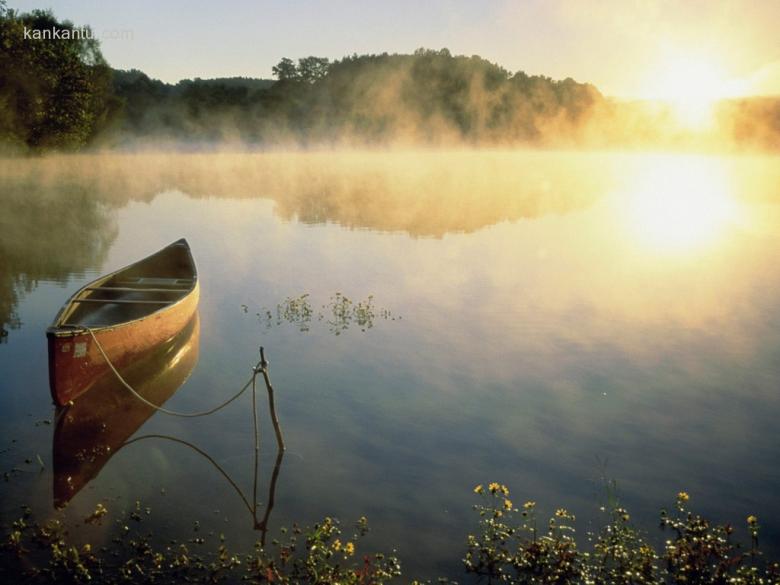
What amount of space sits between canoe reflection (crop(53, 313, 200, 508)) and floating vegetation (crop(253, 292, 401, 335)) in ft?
9.88

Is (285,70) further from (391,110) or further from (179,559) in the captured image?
(179,559)

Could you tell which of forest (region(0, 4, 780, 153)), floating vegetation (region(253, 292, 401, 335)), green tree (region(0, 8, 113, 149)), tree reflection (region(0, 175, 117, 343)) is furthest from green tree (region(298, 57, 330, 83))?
floating vegetation (region(253, 292, 401, 335))

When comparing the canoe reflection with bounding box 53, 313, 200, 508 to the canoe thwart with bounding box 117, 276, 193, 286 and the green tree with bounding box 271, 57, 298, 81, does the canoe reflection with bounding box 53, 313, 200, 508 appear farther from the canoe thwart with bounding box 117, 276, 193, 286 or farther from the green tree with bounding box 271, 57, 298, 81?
the green tree with bounding box 271, 57, 298, 81

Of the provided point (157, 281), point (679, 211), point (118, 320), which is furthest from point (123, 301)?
point (679, 211)

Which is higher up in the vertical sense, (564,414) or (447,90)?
(447,90)

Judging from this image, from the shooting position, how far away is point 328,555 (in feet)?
27.4

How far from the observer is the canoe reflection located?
1041 centimetres

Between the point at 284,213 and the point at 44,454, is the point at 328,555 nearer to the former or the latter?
the point at 44,454

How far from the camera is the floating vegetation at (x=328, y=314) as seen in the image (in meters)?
18.9

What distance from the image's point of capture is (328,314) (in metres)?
20.0

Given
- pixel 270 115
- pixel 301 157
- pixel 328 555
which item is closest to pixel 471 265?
pixel 328 555

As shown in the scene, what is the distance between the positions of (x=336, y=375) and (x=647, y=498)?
737cm

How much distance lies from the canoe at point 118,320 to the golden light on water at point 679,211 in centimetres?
2473

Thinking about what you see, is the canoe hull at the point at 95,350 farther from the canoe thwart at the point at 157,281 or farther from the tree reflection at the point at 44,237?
the tree reflection at the point at 44,237
